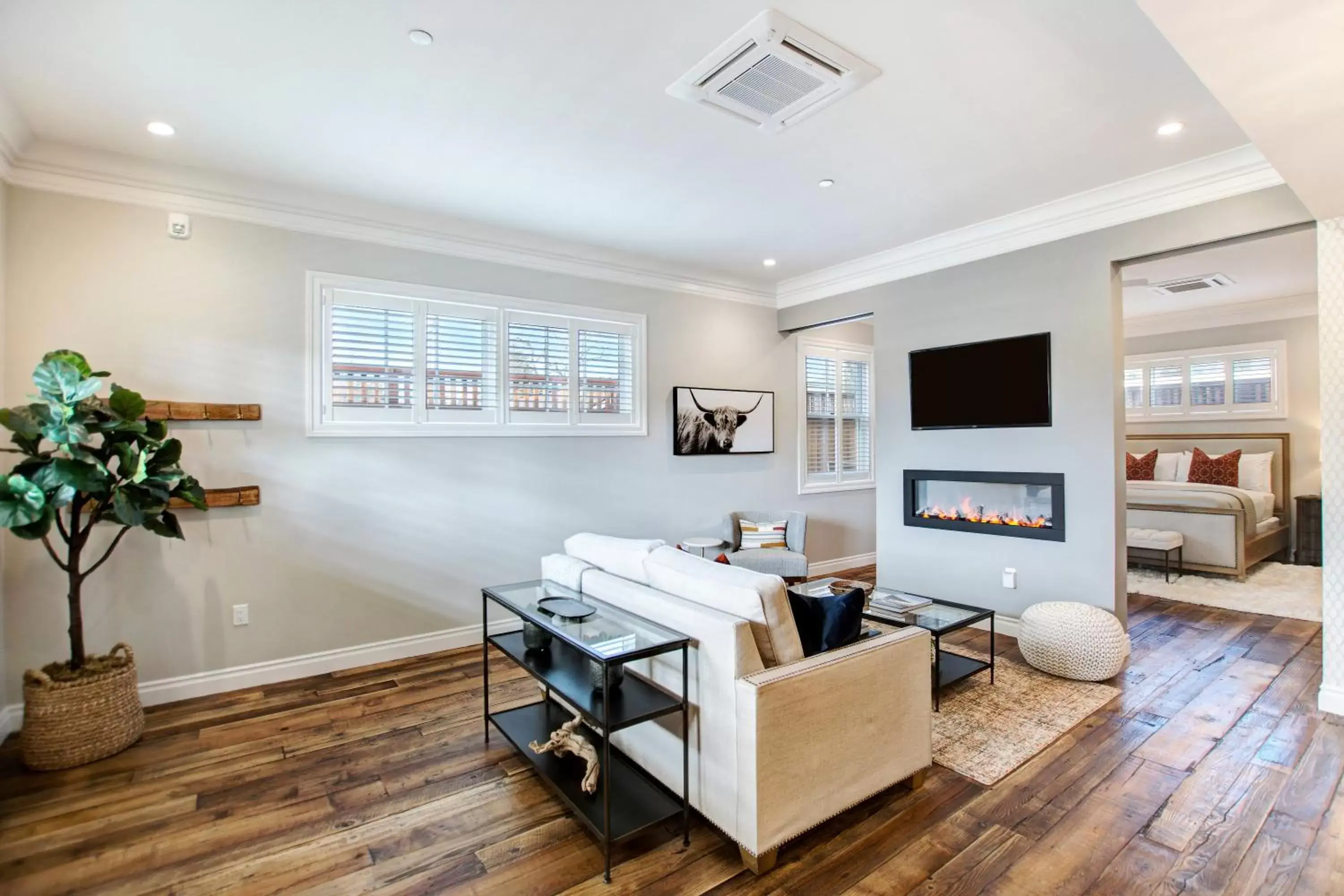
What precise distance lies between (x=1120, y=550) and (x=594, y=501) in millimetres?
3372

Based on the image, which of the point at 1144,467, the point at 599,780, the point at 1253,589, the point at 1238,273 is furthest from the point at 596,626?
the point at 1144,467

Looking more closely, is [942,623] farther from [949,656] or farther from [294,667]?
[294,667]

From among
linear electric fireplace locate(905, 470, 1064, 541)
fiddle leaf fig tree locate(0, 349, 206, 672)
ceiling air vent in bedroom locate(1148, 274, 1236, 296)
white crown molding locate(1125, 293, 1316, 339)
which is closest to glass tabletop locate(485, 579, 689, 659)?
fiddle leaf fig tree locate(0, 349, 206, 672)

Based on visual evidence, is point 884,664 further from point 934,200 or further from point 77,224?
point 77,224

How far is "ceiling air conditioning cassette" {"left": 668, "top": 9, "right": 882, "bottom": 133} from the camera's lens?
2184 mm

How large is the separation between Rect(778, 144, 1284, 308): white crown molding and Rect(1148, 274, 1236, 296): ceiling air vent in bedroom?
2.57m

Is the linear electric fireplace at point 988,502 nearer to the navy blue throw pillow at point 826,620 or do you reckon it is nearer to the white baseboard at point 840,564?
the white baseboard at point 840,564

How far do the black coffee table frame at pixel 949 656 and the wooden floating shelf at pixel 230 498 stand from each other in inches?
128

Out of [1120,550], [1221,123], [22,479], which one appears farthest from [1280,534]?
[22,479]

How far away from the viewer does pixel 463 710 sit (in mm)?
3146

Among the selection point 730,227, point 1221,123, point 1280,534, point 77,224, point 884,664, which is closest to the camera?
point 884,664

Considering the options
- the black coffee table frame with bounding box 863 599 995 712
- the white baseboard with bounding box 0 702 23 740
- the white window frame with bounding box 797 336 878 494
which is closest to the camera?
the white baseboard with bounding box 0 702 23 740

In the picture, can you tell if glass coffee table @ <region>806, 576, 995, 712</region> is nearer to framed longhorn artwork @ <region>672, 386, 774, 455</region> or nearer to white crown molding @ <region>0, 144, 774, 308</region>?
framed longhorn artwork @ <region>672, 386, 774, 455</region>

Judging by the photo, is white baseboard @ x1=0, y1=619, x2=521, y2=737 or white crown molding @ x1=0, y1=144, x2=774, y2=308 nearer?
white crown molding @ x1=0, y1=144, x2=774, y2=308
